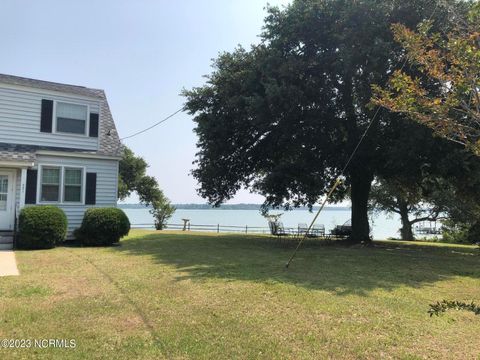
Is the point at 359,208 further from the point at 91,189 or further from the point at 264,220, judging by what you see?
the point at 264,220

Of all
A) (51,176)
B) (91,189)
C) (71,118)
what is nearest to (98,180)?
(91,189)

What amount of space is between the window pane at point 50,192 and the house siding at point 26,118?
157 centimetres

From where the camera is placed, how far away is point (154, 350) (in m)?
4.58

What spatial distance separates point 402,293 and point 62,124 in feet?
43.1

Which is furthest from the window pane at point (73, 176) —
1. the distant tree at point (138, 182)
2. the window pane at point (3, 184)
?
the distant tree at point (138, 182)

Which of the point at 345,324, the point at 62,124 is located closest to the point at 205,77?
the point at 62,124

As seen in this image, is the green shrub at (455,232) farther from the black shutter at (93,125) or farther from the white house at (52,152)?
the black shutter at (93,125)

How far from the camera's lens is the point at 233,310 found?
241 inches

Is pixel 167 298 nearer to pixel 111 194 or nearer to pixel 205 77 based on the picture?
pixel 111 194

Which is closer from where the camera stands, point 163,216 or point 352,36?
point 352,36

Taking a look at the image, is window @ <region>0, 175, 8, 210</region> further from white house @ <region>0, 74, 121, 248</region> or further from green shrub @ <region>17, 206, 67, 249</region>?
green shrub @ <region>17, 206, 67, 249</region>

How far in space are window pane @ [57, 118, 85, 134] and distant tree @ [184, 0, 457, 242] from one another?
477cm

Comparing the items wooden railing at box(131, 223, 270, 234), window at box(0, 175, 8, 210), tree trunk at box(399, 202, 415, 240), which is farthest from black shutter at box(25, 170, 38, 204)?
tree trunk at box(399, 202, 415, 240)

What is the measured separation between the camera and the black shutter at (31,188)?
14312 mm
